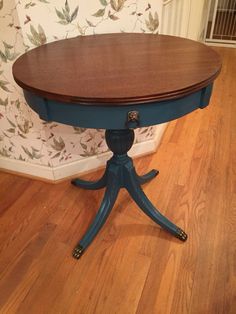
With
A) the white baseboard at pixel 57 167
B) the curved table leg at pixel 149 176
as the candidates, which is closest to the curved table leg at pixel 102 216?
the curved table leg at pixel 149 176

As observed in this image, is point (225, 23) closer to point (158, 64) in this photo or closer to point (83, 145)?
point (83, 145)

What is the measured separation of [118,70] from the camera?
30.9 inches

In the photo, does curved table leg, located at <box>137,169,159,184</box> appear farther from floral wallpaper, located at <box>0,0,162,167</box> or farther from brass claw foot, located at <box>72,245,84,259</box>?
brass claw foot, located at <box>72,245,84,259</box>

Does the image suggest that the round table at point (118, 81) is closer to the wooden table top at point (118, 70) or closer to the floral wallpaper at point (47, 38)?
the wooden table top at point (118, 70)

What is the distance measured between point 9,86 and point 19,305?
0.92 meters

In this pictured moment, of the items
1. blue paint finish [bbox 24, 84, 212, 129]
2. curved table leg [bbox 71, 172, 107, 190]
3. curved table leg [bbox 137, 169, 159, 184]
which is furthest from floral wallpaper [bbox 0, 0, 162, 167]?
blue paint finish [bbox 24, 84, 212, 129]

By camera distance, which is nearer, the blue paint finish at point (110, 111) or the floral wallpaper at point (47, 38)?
the blue paint finish at point (110, 111)


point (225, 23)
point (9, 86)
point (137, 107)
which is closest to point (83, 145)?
point (9, 86)

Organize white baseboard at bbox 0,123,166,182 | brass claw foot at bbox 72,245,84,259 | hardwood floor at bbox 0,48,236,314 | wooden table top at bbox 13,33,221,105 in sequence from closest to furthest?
wooden table top at bbox 13,33,221,105
hardwood floor at bbox 0,48,236,314
brass claw foot at bbox 72,245,84,259
white baseboard at bbox 0,123,166,182

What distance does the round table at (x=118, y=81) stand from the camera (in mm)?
665

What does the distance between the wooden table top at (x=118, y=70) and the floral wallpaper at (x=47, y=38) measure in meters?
0.13

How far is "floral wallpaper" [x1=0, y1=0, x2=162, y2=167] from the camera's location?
1.07m

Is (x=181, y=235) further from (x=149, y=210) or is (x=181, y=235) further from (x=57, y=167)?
(x=57, y=167)

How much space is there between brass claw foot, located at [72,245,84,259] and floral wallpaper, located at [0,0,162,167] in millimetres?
506
